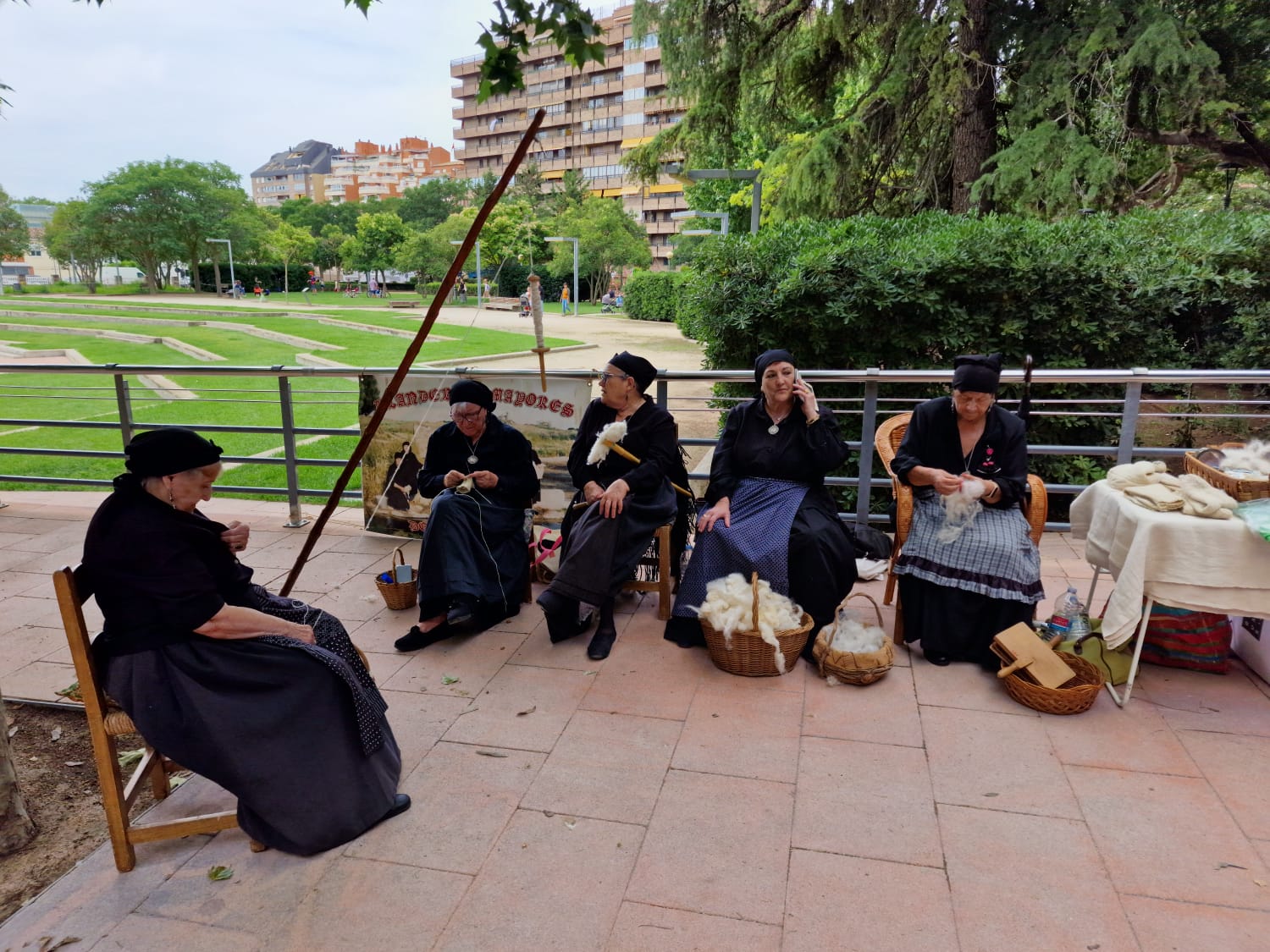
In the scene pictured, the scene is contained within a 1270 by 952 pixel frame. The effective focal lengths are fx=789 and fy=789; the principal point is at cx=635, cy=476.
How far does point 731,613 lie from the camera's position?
10.8 ft

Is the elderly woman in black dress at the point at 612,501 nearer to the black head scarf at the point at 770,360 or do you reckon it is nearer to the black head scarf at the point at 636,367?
the black head scarf at the point at 636,367

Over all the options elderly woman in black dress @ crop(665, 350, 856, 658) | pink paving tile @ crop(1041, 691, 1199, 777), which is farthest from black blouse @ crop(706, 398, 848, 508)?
pink paving tile @ crop(1041, 691, 1199, 777)

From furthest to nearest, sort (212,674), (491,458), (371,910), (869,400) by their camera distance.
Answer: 1. (869,400)
2. (491,458)
3. (212,674)
4. (371,910)

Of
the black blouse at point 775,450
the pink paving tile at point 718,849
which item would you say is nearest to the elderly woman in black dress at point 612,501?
the black blouse at point 775,450

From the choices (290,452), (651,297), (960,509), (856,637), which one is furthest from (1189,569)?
(651,297)

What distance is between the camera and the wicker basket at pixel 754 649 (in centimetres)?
327

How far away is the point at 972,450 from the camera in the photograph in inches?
137

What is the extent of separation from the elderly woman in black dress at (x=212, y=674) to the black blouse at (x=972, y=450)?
2.52m

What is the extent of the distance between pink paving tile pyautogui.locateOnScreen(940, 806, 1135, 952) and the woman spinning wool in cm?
106

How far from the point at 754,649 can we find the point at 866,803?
2.86 feet

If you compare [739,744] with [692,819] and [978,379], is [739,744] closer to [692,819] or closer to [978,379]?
[692,819]

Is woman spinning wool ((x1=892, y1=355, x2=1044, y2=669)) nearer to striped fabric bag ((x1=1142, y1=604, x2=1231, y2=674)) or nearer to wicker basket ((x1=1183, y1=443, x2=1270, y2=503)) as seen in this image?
striped fabric bag ((x1=1142, y1=604, x2=1231, y2=674))

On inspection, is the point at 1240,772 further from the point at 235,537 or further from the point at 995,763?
the point at 235,537

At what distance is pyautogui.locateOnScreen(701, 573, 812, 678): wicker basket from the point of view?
3266 mm
